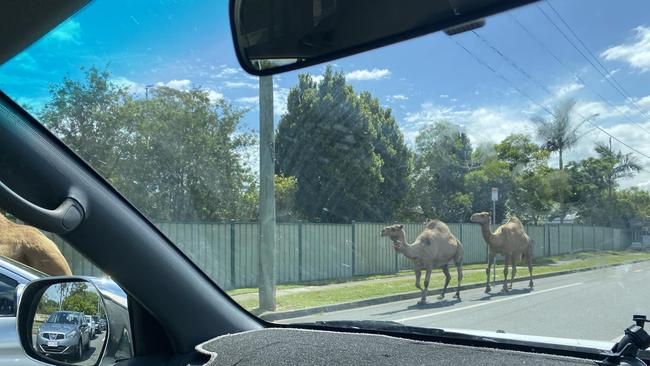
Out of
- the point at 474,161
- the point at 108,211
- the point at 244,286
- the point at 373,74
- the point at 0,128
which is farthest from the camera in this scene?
the point at 244,286

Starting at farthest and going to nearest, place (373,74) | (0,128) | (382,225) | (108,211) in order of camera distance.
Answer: (382,225) < (373,74) < (108,211) < (0,128)

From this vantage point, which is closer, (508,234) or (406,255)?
(508,234)

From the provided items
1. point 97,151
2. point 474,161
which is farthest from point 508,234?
point 97,151

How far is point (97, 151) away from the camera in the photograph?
11.4ft

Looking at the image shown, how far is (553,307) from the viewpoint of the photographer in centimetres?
317

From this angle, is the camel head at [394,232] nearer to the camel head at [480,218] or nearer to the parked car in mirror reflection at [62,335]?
the camel head at [480,218]

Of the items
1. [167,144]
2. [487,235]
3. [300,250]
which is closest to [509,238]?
[487,235]

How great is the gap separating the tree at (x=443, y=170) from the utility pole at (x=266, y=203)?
107 cm

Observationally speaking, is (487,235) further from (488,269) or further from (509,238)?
(488,269)

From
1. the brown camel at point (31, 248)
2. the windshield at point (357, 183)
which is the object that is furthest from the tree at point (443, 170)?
the brown camel at point (31, 248)

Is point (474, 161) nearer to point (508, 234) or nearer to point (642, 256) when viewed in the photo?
point (508, 234)

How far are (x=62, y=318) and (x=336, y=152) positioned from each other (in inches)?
73.4

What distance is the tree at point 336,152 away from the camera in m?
3.50

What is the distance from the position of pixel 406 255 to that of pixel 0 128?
2.45m
